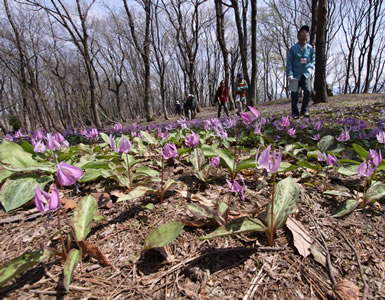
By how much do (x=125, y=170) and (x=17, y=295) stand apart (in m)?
1.24

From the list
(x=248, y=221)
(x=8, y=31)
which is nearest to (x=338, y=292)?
(x=248, y=221)

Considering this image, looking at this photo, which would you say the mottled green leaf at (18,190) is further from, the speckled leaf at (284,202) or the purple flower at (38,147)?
the speckled leaf at (284,202)

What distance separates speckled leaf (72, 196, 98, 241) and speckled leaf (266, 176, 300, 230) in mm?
931

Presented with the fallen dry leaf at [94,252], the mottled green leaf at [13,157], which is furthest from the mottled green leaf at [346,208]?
the mottled green leaf at [13,157]

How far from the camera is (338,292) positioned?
2.61 ft

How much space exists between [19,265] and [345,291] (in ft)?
4.24

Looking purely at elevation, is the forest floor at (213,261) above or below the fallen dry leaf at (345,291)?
A: above

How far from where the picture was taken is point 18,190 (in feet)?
4.81

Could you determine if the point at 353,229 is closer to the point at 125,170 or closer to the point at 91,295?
the point at 91,295

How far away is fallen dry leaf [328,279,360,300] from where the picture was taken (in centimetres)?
77

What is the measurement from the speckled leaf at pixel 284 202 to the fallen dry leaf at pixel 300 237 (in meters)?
0.13

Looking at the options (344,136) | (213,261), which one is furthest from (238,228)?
(344,136)

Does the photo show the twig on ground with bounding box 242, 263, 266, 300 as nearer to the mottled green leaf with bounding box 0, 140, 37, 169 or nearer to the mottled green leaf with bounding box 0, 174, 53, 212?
the mottled green leaf with bounding box 0, 174, 53, 212

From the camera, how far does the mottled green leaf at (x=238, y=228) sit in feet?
2.96
